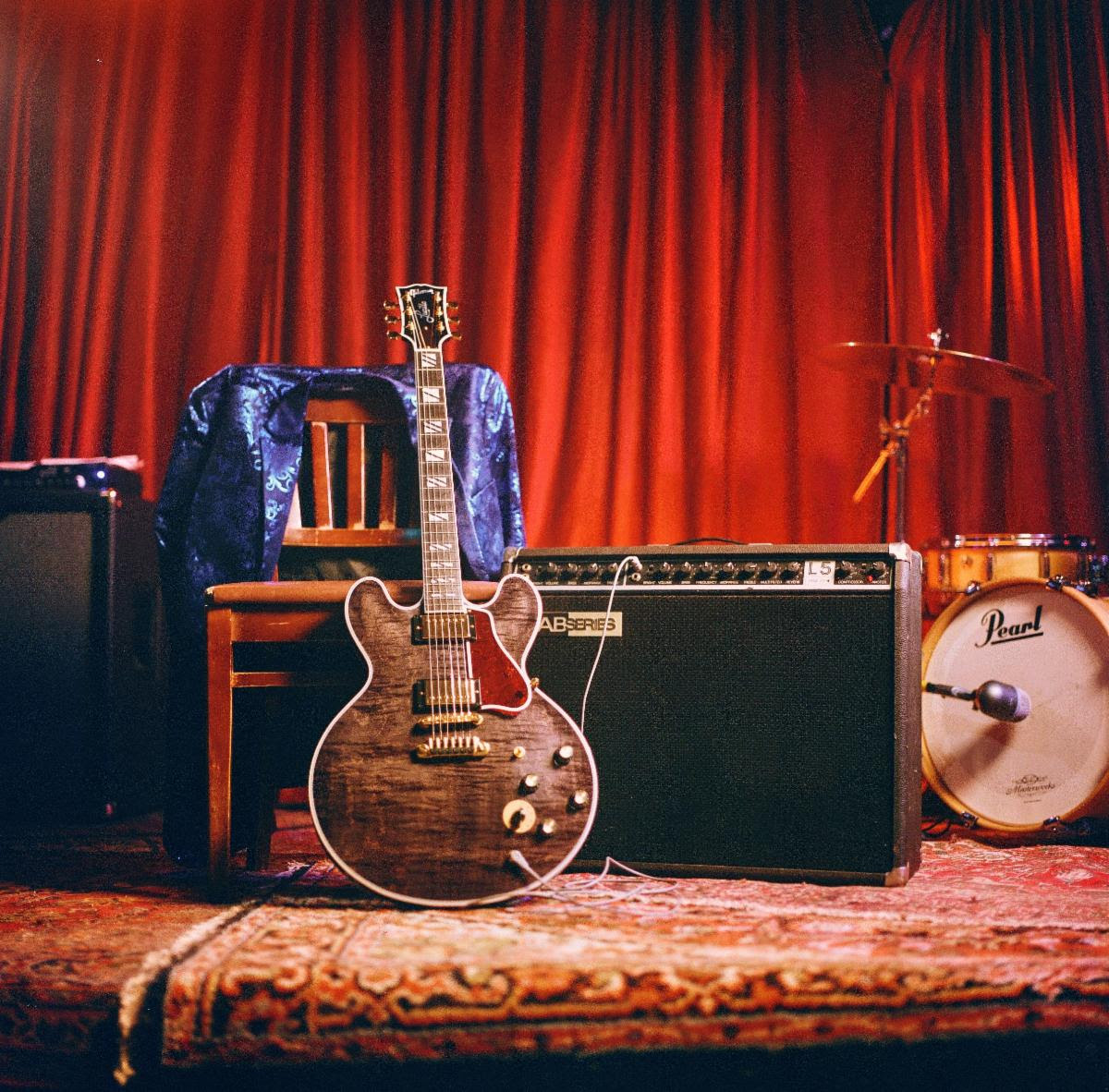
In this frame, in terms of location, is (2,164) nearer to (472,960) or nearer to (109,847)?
(109,847)

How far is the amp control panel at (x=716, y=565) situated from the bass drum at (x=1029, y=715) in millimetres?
724

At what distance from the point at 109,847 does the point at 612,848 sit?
3.67ft

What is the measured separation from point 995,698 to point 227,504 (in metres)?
1.68

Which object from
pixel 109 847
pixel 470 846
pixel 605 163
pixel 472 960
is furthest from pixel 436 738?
pixel 605 163

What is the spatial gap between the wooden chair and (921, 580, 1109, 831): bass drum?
1.31m

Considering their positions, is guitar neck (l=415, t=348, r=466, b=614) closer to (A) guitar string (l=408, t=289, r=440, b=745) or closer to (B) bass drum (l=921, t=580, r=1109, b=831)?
(A) guitar string (l=408, t=289, r=440, b=745)

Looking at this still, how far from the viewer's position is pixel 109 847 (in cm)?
222

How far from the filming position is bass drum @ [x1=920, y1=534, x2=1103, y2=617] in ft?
8.21

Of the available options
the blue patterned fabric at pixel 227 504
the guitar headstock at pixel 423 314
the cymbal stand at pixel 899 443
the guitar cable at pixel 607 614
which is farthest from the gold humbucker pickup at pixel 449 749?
the cymbal stand at pixel 899 443

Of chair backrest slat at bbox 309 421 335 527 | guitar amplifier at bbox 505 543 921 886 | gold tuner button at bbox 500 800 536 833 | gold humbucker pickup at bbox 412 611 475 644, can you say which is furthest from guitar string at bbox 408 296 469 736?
chair backrest slat at bbox 309 421 335 527

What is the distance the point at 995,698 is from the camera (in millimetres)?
2244

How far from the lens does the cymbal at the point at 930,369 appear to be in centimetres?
253

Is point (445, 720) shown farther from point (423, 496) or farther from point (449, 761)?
point (423, 496)

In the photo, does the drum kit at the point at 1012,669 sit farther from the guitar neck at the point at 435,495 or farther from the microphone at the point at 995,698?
the guitar neck at the point at 435,495
